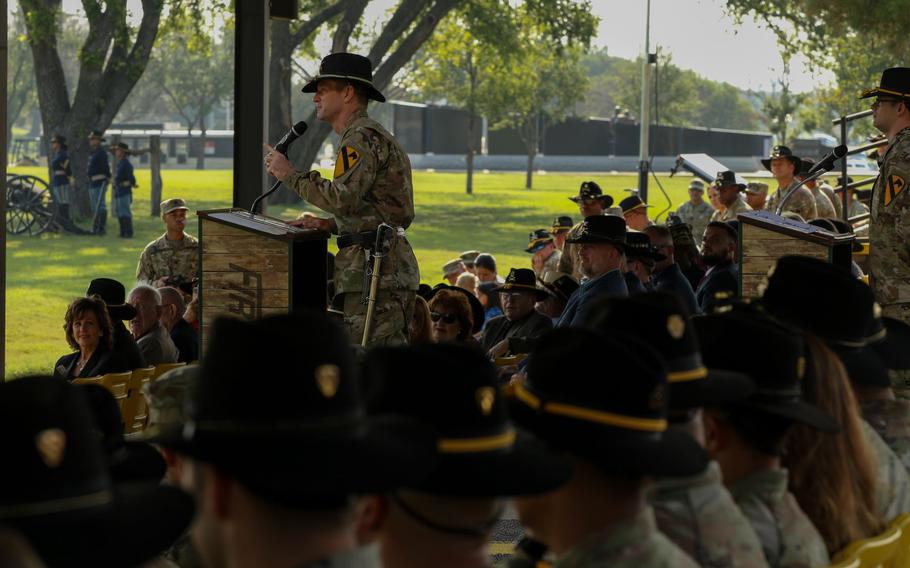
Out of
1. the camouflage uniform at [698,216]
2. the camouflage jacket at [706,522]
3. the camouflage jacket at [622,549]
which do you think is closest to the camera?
the camouflage jacket at [622,549]

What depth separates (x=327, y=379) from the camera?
2252mm

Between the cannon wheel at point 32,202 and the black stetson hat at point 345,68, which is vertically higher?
the black stetson hat at point 345,68

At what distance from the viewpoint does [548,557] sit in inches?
126

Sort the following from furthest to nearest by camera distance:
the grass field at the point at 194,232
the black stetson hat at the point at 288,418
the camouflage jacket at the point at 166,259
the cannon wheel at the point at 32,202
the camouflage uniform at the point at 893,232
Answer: the cannon wheel at the point at 32,202, the grass field at the point at 194,232, the camouflage jacket at the point at 166,259, the camouflage uniform at the point at 893,232, the black stetson hat at the point at 288,418

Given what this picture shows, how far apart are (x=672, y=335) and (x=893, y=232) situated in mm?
4479

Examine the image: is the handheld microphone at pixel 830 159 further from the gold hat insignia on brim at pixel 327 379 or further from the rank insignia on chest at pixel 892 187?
the gold hat insignia on brim at pixel 327 379

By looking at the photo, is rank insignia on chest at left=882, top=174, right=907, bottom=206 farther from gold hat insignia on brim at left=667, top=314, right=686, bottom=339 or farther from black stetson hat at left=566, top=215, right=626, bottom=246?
gold hat insignia on brim at left=667, top=314, right=686, bottom=339

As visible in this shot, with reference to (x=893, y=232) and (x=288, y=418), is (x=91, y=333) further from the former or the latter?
(x=288, y=418)

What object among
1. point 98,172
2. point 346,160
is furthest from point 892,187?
point 98,172

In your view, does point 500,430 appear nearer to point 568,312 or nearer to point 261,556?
point 261,556

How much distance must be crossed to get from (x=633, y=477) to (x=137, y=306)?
21.7 ft

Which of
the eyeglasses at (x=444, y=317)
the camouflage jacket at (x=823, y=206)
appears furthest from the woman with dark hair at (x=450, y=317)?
the camouflage jacket at (x=823, y=206)

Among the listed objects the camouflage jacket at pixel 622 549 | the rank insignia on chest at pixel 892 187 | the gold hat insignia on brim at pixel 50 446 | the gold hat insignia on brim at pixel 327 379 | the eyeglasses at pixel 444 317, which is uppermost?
the rank insignia on chest at pixel 892 187

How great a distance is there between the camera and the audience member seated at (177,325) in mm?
9594
